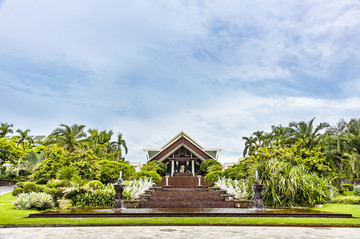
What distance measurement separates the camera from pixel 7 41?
9.87ft

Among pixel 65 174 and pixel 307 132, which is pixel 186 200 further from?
pixel 307 132

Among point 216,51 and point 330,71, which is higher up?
point 216,51

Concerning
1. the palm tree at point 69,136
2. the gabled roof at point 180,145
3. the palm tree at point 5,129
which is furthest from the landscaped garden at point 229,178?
the gabled roof at point 180,145

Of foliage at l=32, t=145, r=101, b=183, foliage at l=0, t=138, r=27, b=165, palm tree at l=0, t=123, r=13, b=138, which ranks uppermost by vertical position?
palm tree at l=0, t=123, r=13, b=138

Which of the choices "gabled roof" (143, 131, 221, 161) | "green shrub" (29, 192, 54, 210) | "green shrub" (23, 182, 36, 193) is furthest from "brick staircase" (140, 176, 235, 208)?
"gabled roof" (143, 131, 221, 161)

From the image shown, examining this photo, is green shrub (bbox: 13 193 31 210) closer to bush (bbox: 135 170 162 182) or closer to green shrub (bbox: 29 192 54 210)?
green shrub (bbox: 29 192 54 210)

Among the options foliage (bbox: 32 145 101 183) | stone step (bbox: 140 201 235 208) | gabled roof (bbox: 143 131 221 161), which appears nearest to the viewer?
stone step (bbox: 140 201 235 208)

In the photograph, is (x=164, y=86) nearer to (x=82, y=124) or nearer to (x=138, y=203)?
(x=138, y=203)

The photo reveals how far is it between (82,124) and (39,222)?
91.1 ft

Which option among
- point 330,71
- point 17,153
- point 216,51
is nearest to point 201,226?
point 216,51

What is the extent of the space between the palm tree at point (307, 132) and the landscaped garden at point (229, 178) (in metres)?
0.09

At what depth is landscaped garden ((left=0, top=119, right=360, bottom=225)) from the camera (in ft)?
32.0

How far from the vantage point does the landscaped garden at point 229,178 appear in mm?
9758

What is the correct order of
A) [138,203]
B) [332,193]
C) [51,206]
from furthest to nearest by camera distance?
[332,193] < [138,203] < [51,206]
